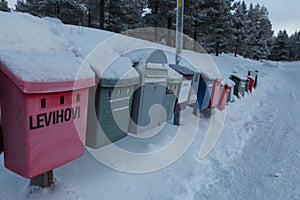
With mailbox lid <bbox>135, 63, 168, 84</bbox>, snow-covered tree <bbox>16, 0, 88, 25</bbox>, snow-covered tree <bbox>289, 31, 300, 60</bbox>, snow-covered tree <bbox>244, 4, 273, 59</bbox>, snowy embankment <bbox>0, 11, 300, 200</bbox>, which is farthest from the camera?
snow-covered tree <bbox>289, 31, 300, 60</bbox>

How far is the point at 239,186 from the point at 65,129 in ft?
7.44

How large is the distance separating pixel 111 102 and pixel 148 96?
0.76m

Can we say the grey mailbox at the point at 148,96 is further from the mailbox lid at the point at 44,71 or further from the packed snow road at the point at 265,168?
the packed snow road at the point at 265,168

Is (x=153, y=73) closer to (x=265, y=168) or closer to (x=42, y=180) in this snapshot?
(x=42, y=180)

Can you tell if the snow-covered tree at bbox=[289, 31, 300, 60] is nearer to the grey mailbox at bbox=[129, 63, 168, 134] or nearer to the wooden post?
the grey mailbox at bbox=[129, 63, 168, 134]

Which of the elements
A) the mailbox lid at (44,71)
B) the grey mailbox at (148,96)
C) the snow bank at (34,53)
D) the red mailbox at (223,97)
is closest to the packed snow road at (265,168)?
the red mailbox at (223,97)

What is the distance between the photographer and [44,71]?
190 centimetres

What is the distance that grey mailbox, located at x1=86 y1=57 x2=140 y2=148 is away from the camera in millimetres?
2541

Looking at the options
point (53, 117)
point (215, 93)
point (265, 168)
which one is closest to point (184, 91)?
point (215, 93)

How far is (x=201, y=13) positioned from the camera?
18078mm

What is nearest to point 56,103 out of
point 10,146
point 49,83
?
point 49,83

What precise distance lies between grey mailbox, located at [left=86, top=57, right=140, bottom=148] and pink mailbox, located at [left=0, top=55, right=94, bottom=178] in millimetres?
311

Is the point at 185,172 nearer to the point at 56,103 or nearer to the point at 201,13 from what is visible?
the point at 56,103

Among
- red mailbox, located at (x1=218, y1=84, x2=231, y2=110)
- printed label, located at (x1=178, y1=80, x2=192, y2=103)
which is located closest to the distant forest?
red mailbox, located at (x1=218, y1=84, x2=231, y2=110)
